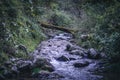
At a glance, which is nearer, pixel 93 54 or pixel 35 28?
pixel 93 54

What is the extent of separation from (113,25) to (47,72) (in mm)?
3853

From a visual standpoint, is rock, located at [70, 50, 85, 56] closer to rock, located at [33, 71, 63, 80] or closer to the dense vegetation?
the dense vegetation

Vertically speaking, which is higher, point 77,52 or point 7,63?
point 77,52

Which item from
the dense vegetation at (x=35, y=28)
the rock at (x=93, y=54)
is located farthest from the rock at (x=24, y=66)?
the rock at (x=93, y=54)

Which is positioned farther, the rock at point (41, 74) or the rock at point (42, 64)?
the rock at point (42, 64)

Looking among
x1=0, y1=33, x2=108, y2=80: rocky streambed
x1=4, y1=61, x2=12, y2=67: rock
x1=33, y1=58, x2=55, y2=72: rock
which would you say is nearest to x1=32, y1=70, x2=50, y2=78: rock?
x1=0, y1=33, x2=108, y2=80: rocky streambed

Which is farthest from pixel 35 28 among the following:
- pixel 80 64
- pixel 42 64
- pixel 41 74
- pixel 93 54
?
pixel 41 74

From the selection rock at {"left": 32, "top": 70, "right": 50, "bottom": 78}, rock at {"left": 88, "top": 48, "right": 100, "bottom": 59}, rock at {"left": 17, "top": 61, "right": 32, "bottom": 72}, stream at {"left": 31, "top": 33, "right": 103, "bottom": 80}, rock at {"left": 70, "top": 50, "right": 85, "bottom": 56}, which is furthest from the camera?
rock at {"left": 70, "top": 50, "right": 85, "bottom": 56}

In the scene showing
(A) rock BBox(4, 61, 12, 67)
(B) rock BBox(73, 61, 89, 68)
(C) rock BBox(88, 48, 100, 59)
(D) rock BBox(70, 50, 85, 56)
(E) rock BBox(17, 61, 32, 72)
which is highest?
(D) rock BBox(70, 50, 85, 56)

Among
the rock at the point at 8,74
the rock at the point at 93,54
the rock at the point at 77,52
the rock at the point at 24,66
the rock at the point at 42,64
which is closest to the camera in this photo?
the rock at the point at 8,74

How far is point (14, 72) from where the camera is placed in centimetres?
993

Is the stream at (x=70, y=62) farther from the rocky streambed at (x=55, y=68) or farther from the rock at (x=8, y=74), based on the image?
the rock at (x=8, y=74)

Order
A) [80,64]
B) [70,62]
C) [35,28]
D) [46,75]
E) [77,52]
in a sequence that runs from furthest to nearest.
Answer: [35,28] < [77,52] < [70,62] < [80,64] < [46,75]

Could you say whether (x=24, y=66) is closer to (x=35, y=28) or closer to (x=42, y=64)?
(x=42, y=64)
